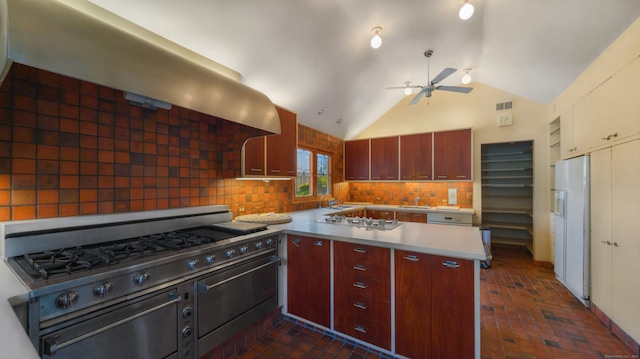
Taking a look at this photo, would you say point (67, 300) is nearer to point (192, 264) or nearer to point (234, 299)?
point (192, 264)

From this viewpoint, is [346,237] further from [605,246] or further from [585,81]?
[585,81]

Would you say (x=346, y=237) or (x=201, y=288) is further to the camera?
(x=346, y=237)

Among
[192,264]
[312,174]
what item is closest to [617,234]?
[192,264]

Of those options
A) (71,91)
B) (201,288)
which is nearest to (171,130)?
(71,91)

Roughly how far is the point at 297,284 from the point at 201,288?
89 cm

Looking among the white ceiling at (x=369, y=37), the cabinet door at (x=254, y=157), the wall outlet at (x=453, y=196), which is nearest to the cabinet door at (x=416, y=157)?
the wall outlet at (x=453, y=196)

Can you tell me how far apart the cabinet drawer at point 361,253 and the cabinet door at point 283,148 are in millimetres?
1169

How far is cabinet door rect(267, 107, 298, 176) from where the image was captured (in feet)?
8.63

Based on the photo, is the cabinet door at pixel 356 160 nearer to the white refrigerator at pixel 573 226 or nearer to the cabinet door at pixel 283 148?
the cabinet door at pixel 283 148

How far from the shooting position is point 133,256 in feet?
4.33

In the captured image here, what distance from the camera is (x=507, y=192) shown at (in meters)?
4.71

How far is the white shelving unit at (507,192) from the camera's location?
14.7 ft

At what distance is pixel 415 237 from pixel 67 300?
2005 millimetres

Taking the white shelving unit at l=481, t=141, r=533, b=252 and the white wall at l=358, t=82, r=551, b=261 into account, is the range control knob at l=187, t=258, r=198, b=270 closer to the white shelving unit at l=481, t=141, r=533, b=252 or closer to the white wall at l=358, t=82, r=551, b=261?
the white wall at l=358, t=82, r=551, b=261
